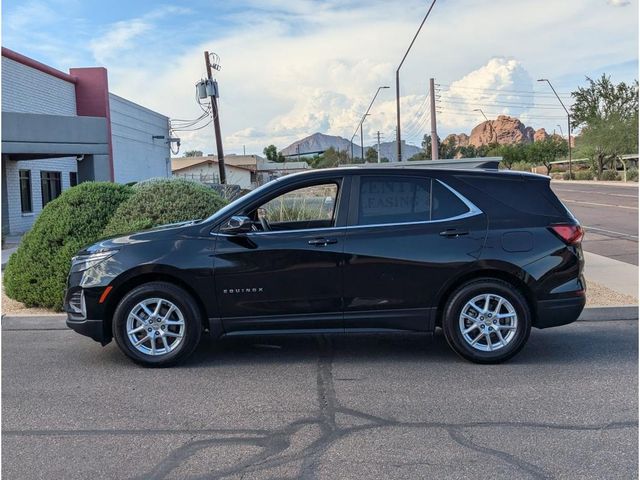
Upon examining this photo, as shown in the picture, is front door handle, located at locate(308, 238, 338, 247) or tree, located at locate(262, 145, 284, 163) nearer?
front door handle, located at locate(308, 238, 338, 247)

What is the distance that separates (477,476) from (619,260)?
402 inches

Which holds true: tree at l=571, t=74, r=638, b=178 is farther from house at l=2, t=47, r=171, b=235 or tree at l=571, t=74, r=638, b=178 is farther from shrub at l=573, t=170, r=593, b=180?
house at l=2, t=47, r=171, b=235

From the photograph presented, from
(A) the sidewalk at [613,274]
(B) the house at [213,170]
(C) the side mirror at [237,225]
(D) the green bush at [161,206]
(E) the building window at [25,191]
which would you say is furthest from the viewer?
(B) the house at [213,170]

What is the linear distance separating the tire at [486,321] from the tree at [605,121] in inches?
2367

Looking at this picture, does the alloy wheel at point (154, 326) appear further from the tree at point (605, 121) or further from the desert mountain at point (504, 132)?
the desert mountain at point (504, 132)

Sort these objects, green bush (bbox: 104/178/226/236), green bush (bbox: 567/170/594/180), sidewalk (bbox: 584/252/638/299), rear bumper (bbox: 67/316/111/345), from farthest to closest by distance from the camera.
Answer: green bush (bbox: 567/170/594/180)
sidewalk (bbox: 584/252/638/299)
green bush (bbox: 104/178/226/236)
rear bumper (bbox: 67/316/111/345)

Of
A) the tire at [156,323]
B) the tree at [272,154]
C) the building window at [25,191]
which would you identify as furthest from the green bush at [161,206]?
the tree at [272,154]

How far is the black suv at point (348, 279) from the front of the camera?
5.98 meters

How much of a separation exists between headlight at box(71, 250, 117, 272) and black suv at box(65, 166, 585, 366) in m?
0.02

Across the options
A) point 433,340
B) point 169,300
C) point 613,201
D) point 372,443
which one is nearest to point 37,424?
point 169,300

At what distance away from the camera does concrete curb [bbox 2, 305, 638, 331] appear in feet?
26.0

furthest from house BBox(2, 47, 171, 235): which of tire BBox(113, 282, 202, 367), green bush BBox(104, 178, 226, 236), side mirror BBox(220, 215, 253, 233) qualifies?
side mirror BBox(220, 215, 253, 233)

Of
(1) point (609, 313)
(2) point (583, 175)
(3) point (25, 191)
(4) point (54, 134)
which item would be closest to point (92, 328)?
(1) point (609, 313)

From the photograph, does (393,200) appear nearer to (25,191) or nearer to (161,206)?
(161,206)
